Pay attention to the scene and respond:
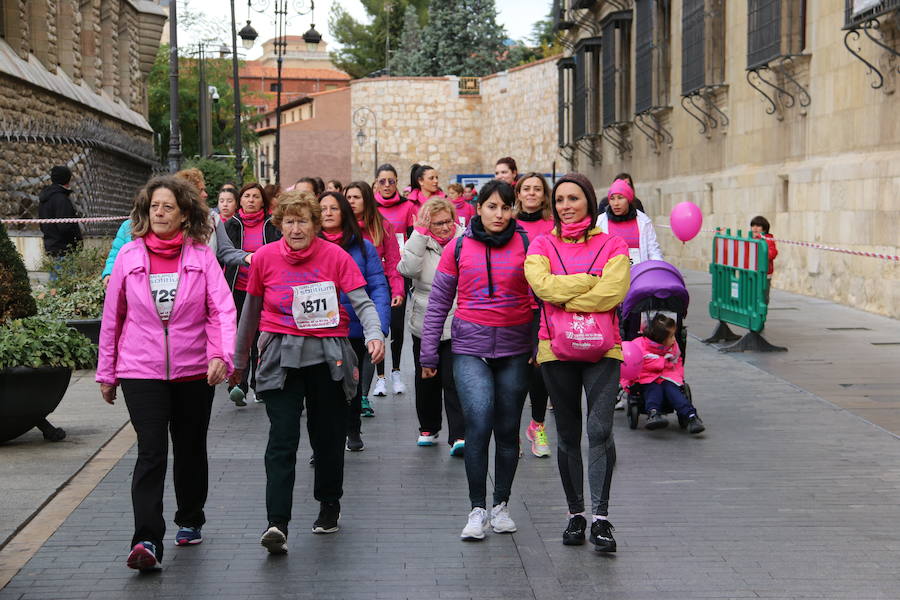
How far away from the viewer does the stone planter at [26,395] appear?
308 inches

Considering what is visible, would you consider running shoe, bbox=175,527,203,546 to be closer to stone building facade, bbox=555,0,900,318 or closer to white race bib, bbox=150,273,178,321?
white race bib, bbox=150,273,178,321

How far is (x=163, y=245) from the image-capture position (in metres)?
5.64

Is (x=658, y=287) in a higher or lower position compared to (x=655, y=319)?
higher

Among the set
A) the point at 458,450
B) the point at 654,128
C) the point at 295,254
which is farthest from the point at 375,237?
the point at 654,128

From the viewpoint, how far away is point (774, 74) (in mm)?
20719

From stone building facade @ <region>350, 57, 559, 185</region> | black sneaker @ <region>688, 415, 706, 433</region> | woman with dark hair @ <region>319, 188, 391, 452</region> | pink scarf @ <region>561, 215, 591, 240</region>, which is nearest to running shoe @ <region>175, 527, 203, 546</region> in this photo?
woman with dark hair @ <region>319, 188, 391, 452</region>

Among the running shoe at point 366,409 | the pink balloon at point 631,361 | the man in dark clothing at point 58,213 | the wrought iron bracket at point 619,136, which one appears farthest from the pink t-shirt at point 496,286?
the wrought iron bracket at point 619,136

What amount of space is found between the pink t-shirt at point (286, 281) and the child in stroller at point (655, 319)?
137 inches

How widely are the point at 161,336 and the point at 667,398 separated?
176 inches

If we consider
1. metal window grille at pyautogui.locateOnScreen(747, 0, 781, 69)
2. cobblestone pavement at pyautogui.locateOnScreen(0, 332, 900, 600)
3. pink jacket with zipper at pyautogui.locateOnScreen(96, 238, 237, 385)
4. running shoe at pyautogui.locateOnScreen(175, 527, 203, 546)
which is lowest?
cobblestone pavement at pyautogui.locateOnScreen(0, 332, 900, 600)

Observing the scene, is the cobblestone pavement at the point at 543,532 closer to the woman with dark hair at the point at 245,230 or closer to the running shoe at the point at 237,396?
the running shoe at the point at 237,396

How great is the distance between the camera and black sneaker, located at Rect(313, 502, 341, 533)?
241 inches

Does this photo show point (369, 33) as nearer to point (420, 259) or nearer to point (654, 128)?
point (654, 128)

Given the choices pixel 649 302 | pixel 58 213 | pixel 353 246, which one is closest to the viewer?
pixel 353 246
